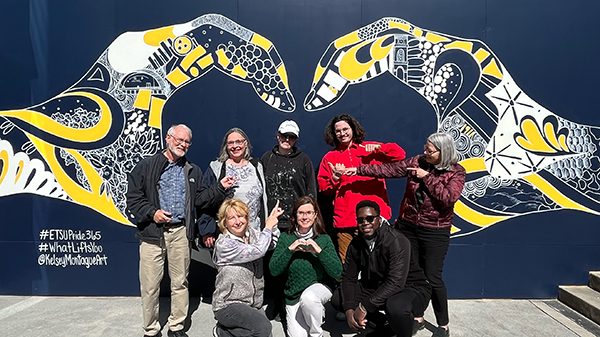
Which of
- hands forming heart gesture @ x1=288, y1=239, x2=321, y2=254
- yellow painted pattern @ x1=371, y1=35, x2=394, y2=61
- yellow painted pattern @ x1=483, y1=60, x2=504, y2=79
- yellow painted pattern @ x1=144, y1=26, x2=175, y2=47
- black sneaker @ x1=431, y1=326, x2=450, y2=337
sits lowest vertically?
black sneaker @ x1=431, y1=326, x2=450, y2=337

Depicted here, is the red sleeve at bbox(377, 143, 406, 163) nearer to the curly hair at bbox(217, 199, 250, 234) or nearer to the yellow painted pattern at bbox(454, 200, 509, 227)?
the yellow painted pattern at bbox(454, 200, 509, 227)

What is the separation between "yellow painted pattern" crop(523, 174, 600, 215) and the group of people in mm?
1527

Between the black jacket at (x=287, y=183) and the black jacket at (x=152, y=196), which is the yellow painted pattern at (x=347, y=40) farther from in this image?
the black jacket at (x=152, y=196)

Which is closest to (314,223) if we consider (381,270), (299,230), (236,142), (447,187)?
(299,230)

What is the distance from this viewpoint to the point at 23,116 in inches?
146

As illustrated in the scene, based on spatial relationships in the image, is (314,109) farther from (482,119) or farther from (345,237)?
(482,119)

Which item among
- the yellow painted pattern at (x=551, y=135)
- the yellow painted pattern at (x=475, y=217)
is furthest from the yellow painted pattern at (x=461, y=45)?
the yellow painted pattern at (x=475, y=217)

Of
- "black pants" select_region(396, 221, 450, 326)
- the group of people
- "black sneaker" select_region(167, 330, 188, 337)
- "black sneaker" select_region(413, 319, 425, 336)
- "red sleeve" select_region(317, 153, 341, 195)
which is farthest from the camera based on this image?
"red sleeve" select_region(317, 153, 341, 195)

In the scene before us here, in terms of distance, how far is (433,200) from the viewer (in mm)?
2707

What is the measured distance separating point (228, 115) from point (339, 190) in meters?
1.52

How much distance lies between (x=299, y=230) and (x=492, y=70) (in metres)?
2.77

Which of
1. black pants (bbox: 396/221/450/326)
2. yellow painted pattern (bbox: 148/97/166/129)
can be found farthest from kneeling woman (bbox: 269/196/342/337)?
yellow painted pattern (bbox: 148/97/166/129)

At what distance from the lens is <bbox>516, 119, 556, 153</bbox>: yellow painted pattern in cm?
360

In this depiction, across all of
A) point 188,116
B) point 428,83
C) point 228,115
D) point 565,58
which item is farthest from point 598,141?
point 188,116
